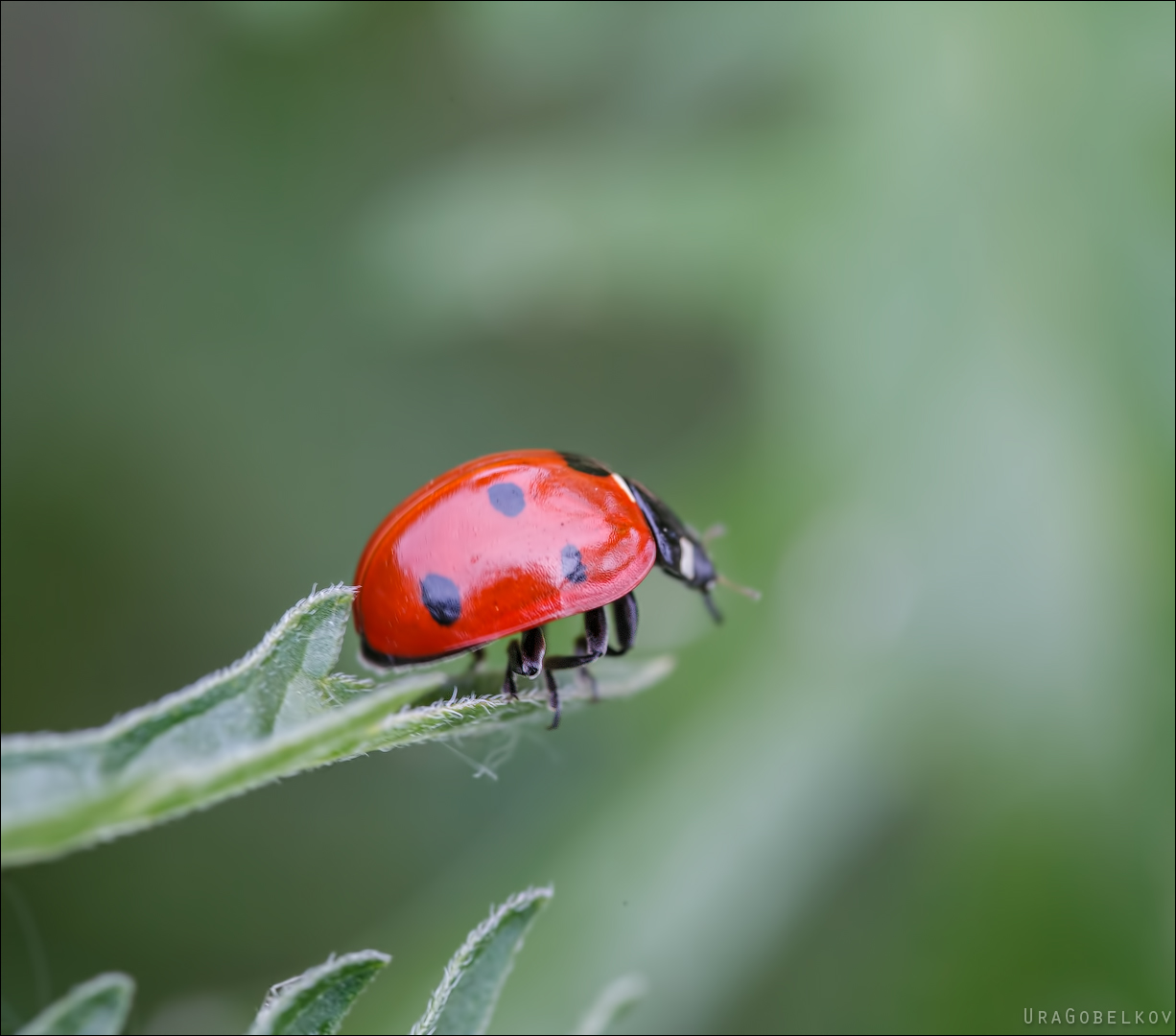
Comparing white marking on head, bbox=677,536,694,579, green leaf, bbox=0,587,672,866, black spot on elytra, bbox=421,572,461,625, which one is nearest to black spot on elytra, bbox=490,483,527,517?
black spot on elytra, bbox=421,572,461,625

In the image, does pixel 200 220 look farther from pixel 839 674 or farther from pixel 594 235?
pixel 839 674

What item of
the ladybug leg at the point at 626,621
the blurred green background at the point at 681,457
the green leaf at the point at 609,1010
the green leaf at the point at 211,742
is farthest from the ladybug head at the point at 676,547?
the green leaf at the point at 211,742

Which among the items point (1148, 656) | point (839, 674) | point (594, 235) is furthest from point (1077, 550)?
point (594, 235)

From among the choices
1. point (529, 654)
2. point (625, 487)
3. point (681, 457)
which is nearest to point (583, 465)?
point (625, 487)

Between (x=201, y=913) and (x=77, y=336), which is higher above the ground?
(x=77, y=336)

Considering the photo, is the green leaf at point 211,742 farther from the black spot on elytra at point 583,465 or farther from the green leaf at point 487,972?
the black spot on elytra at point 583,465

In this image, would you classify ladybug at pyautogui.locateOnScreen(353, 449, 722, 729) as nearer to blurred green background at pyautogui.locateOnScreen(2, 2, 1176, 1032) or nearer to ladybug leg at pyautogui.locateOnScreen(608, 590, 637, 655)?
ladybug leg at pyautogui.locateOnScreen(608, 590, 637, 655)

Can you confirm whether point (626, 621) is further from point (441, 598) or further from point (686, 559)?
point (441, 598)
